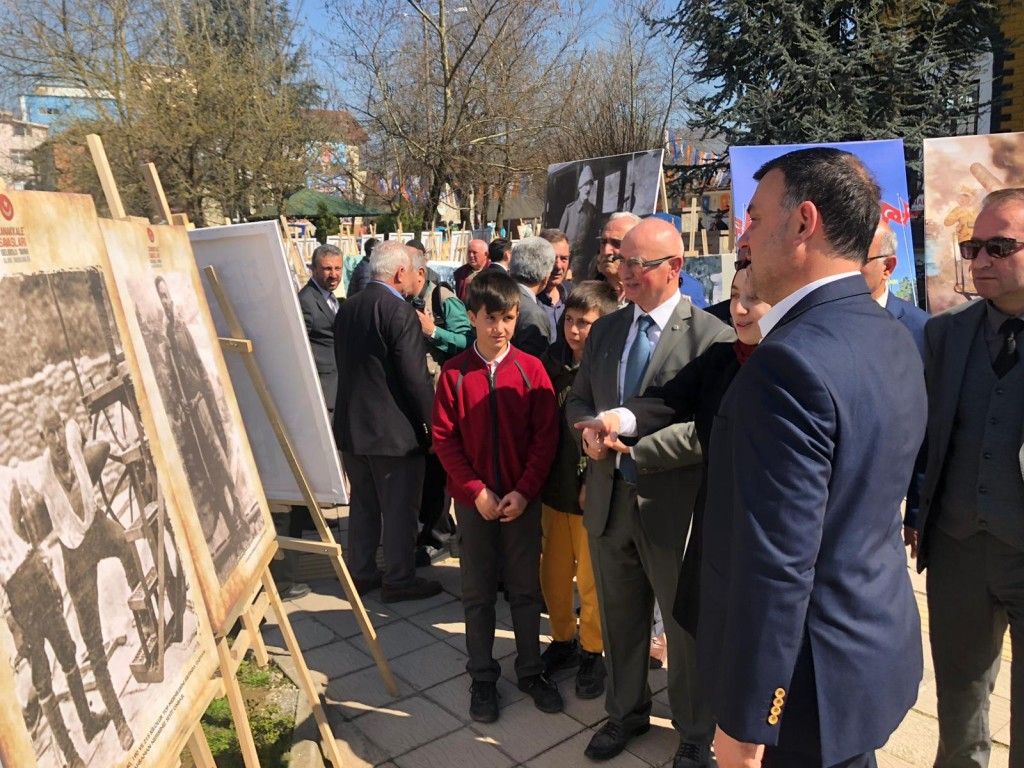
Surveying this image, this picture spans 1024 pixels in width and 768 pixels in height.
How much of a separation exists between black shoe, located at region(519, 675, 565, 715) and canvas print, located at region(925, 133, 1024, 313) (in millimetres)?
4349

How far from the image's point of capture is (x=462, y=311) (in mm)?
5547

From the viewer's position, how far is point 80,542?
159cm

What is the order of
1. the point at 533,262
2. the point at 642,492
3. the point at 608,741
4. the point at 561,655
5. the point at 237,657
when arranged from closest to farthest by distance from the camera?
1. the point at 237,657
2. the point at 642,492
3. the point at 608,741
4. the point at 561,655
5. the point at 533,262

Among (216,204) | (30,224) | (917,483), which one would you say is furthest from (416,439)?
(216,204)

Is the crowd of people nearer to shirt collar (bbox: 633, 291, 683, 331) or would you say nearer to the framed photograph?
shirt collar (bbox: 633, 291, 683, 331)

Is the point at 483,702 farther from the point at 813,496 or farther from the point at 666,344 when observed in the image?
the point at 813,496

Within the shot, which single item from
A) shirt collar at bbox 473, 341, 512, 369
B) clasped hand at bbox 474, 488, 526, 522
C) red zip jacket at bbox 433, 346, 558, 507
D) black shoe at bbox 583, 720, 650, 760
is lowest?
black shoe at bbox 583, 720, 650, 760

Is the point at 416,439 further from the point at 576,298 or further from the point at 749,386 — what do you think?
the point at 749,386

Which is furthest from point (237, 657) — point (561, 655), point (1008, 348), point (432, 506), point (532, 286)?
point (432, 506)

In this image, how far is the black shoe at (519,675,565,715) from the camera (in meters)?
3.48

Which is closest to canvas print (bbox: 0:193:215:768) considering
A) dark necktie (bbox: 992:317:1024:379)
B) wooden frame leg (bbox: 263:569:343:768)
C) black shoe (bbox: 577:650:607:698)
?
wooden frame leg (bbox: 263:569:343:768)

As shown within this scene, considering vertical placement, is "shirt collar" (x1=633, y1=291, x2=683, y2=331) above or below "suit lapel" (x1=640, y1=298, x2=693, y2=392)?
A: above

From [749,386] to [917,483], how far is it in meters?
1.78

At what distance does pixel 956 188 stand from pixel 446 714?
5.23 metres
